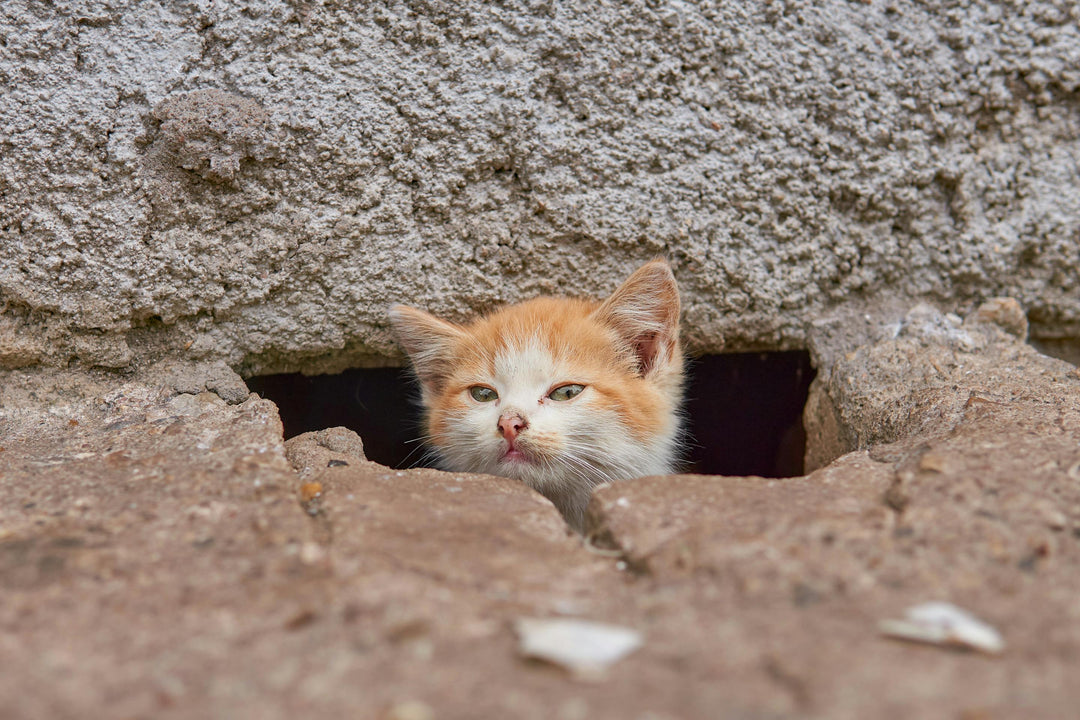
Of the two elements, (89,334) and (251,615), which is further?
(89,334)

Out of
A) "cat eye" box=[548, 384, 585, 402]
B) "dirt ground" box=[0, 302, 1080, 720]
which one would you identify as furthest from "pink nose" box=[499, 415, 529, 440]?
"dirt ground" box=[0, 302, 1080, 720]

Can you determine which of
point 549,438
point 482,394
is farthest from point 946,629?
point 482,394

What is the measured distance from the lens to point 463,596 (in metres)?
0.94

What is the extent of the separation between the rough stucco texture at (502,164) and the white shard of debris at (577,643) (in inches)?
51.1

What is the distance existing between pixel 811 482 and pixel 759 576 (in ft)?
1.41

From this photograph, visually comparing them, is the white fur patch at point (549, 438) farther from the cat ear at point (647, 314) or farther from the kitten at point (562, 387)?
the cat ear at point (647, 314)

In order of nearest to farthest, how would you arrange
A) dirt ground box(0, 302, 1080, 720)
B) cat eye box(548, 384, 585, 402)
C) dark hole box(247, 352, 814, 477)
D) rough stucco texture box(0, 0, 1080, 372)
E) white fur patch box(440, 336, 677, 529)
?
dirt ground box(0, 302, 1080, 720) < rough stucco texture box(0, 0, 1080, 372) < white fur patch box(440, 336, 677, 529) < cat eye box(548, 384, 585, 402) < dark hole box(247, 352, 814, 477)

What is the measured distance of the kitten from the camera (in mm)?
1842

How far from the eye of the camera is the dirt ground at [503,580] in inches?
29.5

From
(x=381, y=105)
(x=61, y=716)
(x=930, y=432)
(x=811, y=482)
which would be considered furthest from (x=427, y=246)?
(x=61, y=716)

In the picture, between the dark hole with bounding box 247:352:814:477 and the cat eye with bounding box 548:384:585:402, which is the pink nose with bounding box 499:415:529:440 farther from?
the dark hole with bounding box 247:352:814:477

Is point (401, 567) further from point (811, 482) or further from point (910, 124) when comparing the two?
point (910, 124)

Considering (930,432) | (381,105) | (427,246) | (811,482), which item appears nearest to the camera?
(811,482)

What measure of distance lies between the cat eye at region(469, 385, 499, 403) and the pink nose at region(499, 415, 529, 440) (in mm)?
246
